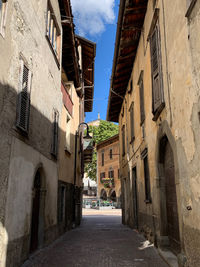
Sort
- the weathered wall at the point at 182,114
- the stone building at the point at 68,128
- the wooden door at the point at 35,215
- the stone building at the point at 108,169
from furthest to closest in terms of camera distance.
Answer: the stone building at the point at 108,169, the stone building at the point at 68,128, the wooden door at the point at 35,215, the weathered wall at the point at 182,114

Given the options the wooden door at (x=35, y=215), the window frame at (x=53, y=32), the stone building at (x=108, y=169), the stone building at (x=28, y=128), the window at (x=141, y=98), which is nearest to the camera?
the stone building at (x=28, y=128)

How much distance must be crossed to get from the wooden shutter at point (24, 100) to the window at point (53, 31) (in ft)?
8.36

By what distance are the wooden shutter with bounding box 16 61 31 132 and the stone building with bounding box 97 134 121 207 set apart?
108 feet

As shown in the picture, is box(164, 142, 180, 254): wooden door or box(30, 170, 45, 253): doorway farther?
box(30, 170, 45, 253): doorway

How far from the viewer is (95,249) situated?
25.7 ft

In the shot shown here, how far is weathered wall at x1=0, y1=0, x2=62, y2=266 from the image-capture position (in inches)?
195

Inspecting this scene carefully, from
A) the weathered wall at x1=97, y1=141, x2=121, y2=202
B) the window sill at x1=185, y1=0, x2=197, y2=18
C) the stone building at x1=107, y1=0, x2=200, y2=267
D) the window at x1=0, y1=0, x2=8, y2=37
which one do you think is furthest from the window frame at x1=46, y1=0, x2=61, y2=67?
the weathered wall at x1=97, y1=141, x2=121, y2=202

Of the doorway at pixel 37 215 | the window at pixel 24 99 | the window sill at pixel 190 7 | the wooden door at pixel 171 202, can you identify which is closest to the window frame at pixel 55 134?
the doorway at pixel 37 215

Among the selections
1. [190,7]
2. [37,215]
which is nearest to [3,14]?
[190,7]

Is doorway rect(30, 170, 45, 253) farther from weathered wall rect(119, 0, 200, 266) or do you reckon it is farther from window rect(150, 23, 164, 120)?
window rect(150, 23, 164, 120)

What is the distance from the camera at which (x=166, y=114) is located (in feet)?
21.2

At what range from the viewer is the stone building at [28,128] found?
502 cm

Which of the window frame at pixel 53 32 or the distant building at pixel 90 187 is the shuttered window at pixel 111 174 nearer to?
the distant building at pixel 90 187

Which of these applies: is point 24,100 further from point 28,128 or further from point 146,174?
point 146,174
